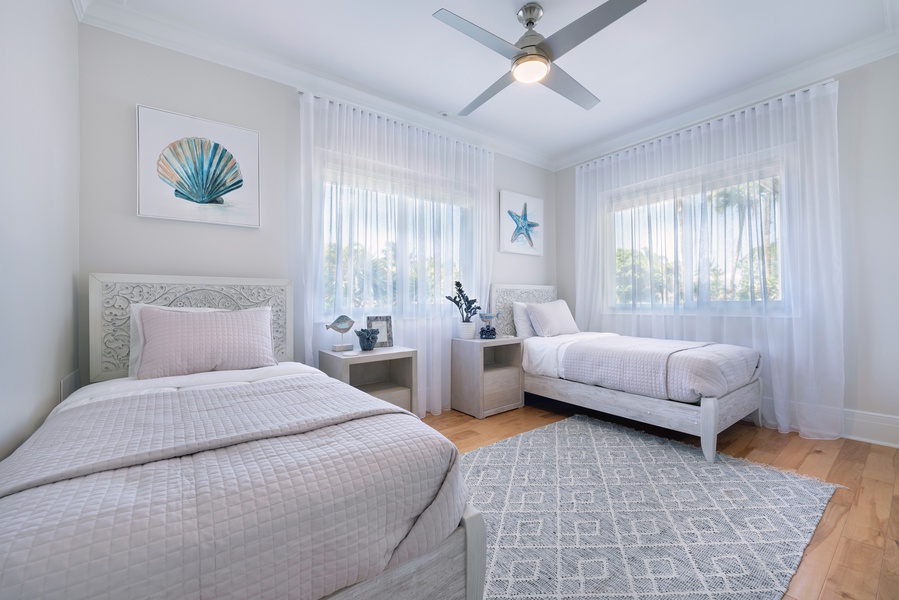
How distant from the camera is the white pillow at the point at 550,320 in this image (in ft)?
12.2

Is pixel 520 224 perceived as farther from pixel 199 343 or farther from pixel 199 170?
pixel 199 343

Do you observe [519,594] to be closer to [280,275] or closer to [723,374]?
[723,374]

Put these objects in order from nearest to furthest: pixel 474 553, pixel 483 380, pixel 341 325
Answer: pixel 474 553 → pixel 341 325 → pixel 483 380

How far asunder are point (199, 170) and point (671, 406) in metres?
3.43

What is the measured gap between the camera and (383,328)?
9.96 ft

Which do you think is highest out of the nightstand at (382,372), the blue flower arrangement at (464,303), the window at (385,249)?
the window at (385,249)

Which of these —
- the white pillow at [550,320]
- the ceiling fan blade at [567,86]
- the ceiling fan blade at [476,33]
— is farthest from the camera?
the white pillow at [550,320]

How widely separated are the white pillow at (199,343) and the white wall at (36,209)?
36 cm

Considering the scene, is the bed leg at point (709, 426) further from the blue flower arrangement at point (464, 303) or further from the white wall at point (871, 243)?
the blue flower arrangement at point (464, 303)

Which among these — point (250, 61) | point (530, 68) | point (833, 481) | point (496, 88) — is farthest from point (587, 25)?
point (833, 481)

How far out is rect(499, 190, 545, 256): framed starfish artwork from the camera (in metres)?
4.14

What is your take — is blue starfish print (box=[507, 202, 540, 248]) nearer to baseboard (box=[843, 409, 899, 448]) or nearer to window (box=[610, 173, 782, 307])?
window (box=[610, 173, 782, 307])

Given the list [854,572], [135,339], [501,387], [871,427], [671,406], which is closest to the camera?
[854,572]

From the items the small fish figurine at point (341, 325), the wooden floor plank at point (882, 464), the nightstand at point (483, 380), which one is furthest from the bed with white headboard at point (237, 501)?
the wooden floor plank at point (882, 464)
